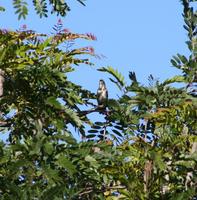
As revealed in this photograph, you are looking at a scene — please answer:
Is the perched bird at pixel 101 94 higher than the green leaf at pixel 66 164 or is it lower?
higher

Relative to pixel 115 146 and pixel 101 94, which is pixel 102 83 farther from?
pixel 115 146

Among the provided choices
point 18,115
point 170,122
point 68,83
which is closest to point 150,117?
point 170,122

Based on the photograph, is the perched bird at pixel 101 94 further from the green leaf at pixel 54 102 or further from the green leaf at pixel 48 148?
the green leaf at pixel 48 148

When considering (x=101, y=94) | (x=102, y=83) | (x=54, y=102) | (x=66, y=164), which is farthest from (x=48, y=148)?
(x=102, y=83)

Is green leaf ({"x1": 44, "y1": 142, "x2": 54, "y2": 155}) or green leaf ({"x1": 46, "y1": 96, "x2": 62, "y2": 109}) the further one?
green leaf ({"x1": 46, "y1": 96, "x2": 62, "y2": 109})

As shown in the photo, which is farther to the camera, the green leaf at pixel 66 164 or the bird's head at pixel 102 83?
the bird's head at pixel 102 83

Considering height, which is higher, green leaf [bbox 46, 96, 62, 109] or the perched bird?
the perched bird

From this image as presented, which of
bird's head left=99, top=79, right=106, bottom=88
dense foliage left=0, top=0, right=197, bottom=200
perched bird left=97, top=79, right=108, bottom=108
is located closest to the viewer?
dense foliage left=0, top=0, right=197, bottom=200

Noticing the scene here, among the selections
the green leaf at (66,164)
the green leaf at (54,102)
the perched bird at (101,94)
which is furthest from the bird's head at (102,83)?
the green leaf at (66,164)

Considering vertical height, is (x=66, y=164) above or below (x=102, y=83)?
below

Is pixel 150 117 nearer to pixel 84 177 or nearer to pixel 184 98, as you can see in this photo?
pixel 184 98

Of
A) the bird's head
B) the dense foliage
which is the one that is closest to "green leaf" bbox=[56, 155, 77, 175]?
the dense foliage

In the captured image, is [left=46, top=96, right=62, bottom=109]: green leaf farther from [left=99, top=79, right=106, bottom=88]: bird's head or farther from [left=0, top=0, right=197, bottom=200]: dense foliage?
[left=99, top=79, right=106, bottom=88]: bird's head

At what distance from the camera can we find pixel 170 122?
4020 mm
